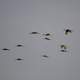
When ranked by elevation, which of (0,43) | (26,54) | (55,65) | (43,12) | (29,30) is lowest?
(55,65)

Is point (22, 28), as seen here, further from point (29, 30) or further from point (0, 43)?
point (0, 43)

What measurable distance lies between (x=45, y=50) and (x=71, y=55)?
0.32m

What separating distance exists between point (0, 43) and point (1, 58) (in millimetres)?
182

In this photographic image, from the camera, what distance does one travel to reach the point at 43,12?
2012mm

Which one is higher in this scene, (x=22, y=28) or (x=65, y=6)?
(x=65, y=6)

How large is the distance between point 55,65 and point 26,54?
376 millimetres

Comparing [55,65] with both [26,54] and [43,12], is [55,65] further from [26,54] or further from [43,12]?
[43,12]

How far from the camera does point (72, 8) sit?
2008mm

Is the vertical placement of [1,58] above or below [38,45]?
below

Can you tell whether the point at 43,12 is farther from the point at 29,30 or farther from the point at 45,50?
the point at 45,50

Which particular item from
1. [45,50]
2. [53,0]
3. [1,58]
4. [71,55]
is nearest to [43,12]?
[53,0]

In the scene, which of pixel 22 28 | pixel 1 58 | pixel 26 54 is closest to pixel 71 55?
pixel 26 54

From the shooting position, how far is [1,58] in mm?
2027

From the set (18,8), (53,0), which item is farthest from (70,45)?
(18,8)
